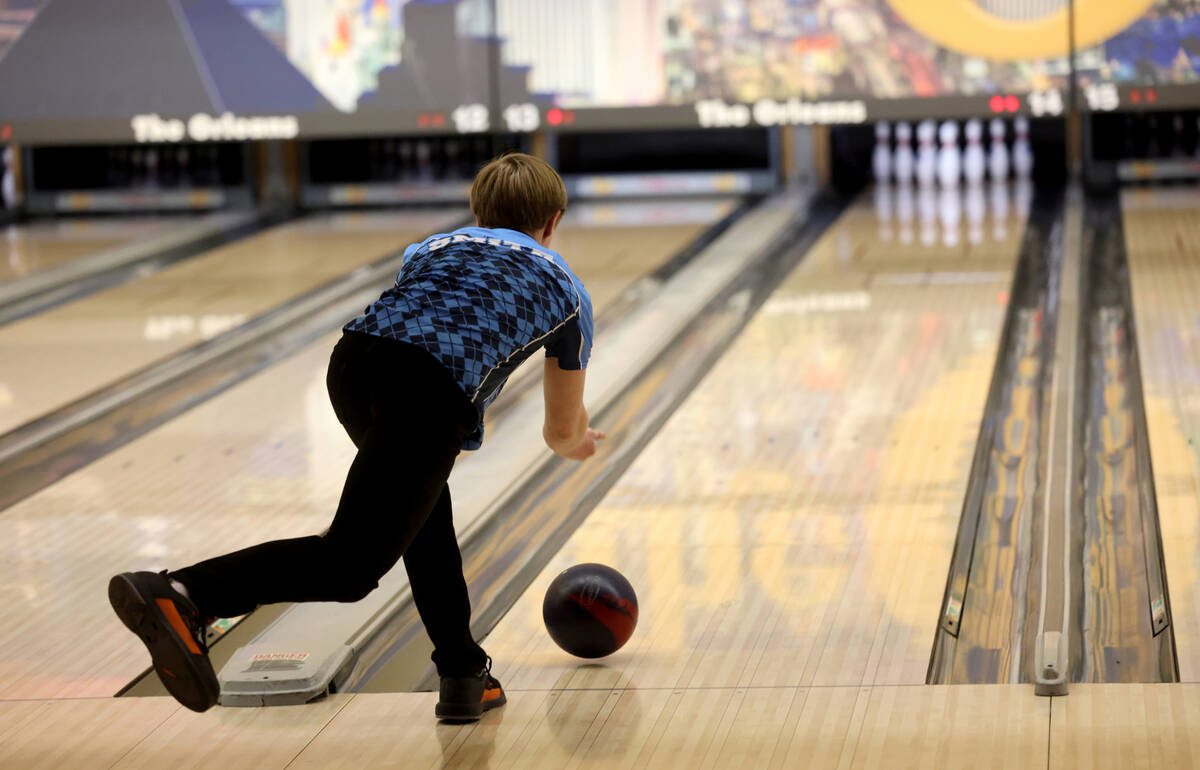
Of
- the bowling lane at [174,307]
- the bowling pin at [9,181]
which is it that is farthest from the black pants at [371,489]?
the bowling pin at [9,181]

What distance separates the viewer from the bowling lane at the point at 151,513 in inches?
97.1

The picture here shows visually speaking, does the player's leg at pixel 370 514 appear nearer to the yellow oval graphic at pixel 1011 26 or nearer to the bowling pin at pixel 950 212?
the yellow oval graphic at pixel 1011 26

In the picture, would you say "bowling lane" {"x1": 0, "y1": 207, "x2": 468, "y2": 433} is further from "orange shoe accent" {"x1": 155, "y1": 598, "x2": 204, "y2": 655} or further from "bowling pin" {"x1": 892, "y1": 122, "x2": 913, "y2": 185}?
"orange shoe accent" {"x1": 155, "y1": 598, "x2": 204, "y2": 655}

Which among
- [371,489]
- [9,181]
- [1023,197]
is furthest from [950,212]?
[371,489]

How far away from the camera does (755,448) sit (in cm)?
348

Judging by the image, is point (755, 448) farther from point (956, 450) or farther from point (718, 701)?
point (718, 701)

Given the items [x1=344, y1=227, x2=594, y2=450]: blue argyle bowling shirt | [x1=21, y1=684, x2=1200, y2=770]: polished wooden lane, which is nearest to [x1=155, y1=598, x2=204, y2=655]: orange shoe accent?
[x1=21, y1=684, x2=1200, y2=770]: polished wooden lane

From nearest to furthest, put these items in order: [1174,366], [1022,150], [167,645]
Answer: [167,645]
[1174,366]
[1022,150]

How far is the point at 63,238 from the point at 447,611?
17.4 ft

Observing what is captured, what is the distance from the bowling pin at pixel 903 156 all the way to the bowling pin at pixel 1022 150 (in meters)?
0.50

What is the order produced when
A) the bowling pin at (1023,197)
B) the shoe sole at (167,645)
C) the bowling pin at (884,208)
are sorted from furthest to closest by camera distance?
the bowling pin at (1023,197), the bowling pin at (884,208), the shoe sole at (167,645)

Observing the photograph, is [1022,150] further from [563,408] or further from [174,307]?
[563,408]

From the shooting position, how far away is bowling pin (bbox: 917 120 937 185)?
7.66m

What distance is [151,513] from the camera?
3197 millimetres
